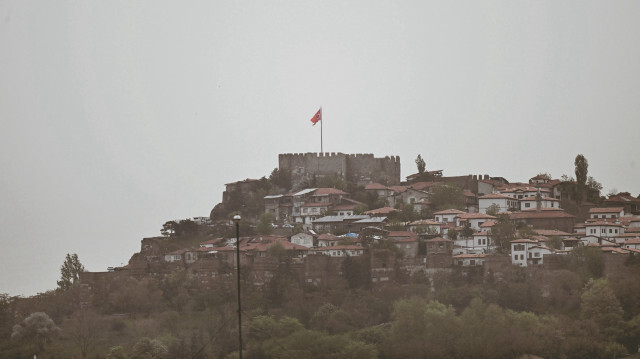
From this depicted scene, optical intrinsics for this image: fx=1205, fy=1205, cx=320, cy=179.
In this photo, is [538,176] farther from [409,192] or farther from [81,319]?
[81,319]

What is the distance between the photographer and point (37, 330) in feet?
155

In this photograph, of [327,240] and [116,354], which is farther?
[327,240]

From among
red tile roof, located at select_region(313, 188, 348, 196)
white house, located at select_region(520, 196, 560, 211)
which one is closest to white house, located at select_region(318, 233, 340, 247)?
red tile roof, located at select_region(313, 188, 348, 196)

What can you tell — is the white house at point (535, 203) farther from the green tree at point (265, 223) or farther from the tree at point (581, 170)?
the green tree at point (265, 223)

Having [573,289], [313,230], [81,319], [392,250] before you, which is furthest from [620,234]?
[81,319]

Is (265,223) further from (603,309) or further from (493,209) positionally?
(603,309)

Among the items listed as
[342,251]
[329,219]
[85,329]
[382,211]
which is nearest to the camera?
[85,329]

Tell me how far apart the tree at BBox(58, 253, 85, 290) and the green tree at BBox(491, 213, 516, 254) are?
62.8 feet

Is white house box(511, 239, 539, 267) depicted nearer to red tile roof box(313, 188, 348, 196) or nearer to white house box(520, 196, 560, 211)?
white house box(520, 196, 560, 211)

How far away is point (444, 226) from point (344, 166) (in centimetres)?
1084

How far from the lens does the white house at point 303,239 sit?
2013 inches

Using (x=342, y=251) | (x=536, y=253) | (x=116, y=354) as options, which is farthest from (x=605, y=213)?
(x=116, y=354)

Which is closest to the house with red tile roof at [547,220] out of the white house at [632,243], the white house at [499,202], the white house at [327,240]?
the white house at [499,202]

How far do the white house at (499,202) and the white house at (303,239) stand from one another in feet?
27.6
